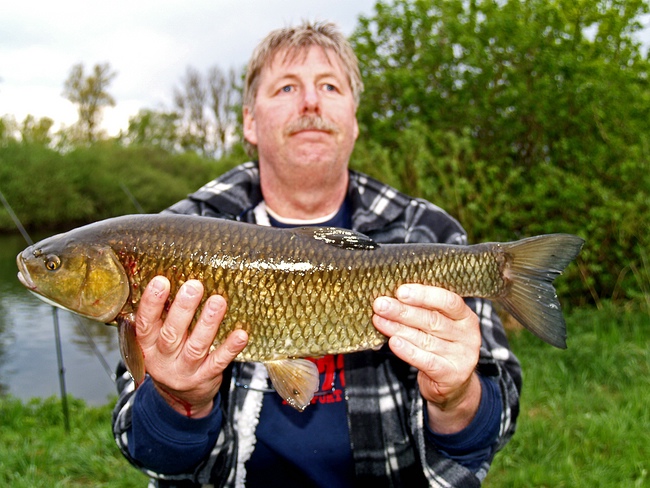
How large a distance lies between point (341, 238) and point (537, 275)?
0.66m

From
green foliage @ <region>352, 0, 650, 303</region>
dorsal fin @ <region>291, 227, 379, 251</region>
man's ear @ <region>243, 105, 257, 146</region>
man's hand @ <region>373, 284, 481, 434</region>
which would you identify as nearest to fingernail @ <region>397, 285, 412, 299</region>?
man's hand @ <region>373, 284, 481, 434</region>

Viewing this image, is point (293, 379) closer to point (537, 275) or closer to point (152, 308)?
point (152, 308)

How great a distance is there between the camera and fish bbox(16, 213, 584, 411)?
191 centimetres

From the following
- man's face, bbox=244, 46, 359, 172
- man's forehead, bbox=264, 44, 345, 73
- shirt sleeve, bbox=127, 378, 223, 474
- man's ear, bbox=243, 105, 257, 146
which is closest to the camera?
shirt sleeve, bbox=127, 378, 223, 474

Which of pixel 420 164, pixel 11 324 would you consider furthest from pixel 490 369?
pixel 11 324

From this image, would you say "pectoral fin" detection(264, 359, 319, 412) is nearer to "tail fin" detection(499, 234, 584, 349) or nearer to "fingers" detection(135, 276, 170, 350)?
"fingers" detection(135, 276, 170, 350)

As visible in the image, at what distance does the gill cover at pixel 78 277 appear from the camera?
6.23 feet

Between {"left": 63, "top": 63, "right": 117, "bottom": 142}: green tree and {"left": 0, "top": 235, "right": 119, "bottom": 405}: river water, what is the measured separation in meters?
19.6

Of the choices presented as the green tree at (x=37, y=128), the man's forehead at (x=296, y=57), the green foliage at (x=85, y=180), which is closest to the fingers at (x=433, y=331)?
the man's forehead at (x=296, y=57)

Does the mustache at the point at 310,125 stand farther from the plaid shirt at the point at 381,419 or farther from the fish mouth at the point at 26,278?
the fish mouth at the point at 26,278

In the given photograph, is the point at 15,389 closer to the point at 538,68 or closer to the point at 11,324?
the point at 11,324

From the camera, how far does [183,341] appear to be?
1.94m

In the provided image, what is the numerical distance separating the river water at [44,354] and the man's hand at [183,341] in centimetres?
450

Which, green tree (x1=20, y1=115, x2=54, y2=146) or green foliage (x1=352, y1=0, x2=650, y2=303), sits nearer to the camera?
green foliage (x1=352, y1=0, x2=650, y2=303)
